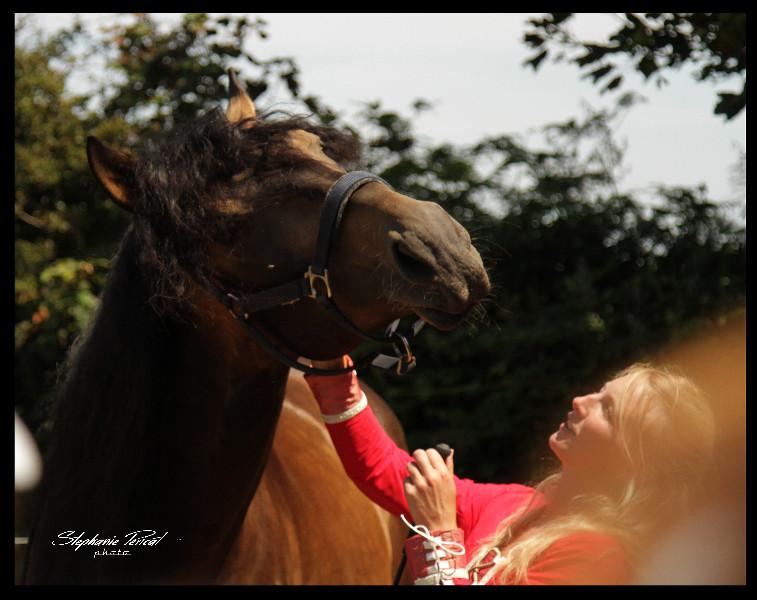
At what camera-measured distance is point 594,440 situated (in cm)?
199

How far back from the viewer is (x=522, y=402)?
515 centimetres

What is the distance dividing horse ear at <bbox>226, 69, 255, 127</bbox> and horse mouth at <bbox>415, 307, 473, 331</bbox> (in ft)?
2.97

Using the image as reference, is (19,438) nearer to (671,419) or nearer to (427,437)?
(671,419)

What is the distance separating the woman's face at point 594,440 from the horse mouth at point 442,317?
372 millimetres

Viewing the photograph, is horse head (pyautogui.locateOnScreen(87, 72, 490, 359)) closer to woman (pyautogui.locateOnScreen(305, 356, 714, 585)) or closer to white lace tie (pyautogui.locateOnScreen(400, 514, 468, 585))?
woman (pyautogui.locateOnScreen(305, 356, 714, 585))

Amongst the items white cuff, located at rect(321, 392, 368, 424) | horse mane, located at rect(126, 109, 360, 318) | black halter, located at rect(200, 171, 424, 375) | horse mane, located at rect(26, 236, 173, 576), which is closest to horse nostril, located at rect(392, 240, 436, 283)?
black halter, located at rect(200, 171, 424, 375)

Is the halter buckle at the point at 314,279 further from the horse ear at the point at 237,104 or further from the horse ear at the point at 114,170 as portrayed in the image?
the horse ear at the point at 237,104

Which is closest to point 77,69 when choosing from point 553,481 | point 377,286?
point 377,286

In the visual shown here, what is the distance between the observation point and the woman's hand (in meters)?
1.99

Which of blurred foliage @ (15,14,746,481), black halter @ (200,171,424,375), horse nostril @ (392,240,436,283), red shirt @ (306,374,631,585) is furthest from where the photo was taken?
blurred foliage @ (15,14,746,481)

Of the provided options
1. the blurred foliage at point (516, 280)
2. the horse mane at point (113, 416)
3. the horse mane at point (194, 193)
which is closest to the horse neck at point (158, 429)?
the horse mane at point (113, 416)

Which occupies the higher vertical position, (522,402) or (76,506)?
(76,506)

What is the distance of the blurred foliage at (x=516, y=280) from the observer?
503cm

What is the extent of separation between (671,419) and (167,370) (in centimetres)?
132
